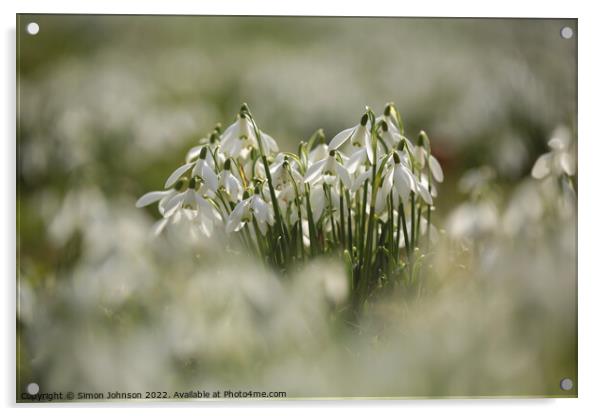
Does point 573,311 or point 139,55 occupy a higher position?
point 139,55

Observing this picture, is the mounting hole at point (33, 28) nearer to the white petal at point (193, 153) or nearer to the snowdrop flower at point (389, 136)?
the white petal at point (193, 153)

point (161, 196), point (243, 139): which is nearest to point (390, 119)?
point (243, 139)

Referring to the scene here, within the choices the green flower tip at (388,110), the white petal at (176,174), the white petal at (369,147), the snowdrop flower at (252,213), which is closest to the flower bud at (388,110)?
the green flower tip at (388,110)

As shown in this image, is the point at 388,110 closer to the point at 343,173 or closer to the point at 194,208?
the point at 343,173

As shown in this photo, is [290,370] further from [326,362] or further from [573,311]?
[573,311]

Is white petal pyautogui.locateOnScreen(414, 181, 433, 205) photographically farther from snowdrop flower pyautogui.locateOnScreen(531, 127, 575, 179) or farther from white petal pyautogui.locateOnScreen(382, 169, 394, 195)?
snowdrop flower pyautogui.locateOnScreen(531, 127, 575, 179)

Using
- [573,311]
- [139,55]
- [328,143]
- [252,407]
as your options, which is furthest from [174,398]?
[573,311]
